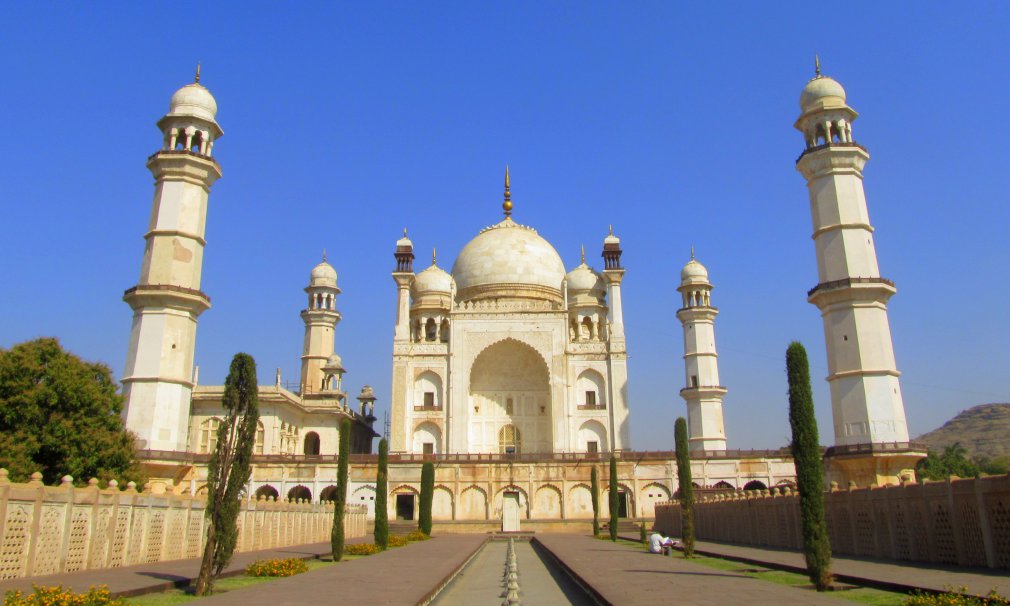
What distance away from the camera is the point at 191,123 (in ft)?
95.9

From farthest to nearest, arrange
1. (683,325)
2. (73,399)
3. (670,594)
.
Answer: (683,325) < (73,399) < (670,594)

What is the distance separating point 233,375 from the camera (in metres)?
11.0

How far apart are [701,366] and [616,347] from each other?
5.07m

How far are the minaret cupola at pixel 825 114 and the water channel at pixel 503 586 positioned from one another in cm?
1944

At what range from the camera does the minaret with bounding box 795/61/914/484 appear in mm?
24578

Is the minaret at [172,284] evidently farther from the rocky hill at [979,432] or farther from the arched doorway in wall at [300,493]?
the rocky hill at [979,432]

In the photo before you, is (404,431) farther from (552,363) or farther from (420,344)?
(552,363)

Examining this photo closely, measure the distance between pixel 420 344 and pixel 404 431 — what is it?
4283 mm

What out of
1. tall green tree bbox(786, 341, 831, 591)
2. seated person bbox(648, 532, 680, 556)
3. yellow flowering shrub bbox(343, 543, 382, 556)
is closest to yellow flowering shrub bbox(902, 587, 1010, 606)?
tall green tree bbox(786, 341, 831, 591)

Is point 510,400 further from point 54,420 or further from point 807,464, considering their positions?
point 807,464

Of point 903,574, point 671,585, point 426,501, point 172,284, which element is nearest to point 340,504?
point 671,585

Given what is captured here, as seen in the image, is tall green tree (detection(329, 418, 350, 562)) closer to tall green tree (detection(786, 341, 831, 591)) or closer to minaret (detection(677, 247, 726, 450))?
tall green tree (detection(786, 341, 831, 591))

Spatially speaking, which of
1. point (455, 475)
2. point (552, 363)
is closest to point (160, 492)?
point (455, 475)

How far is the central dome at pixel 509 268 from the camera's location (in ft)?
135
